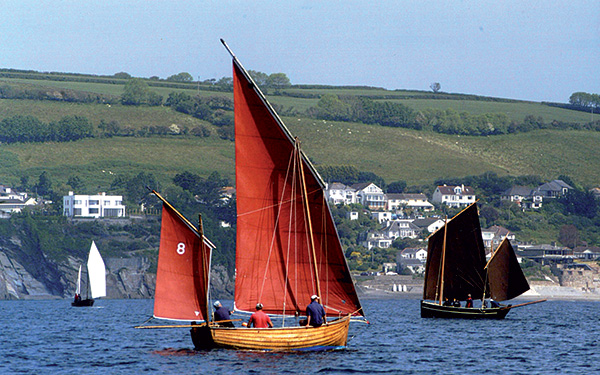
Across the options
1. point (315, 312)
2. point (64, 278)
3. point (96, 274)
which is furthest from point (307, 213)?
point (64, 278)

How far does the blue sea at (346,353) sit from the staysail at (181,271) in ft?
6.43

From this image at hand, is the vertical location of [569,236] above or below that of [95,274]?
above

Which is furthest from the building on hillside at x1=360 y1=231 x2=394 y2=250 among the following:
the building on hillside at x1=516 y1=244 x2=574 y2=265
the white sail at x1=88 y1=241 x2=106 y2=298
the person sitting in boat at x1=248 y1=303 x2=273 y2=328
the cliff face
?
the person sitting in boat at x1=248 y1=303 x2=273 y2=328

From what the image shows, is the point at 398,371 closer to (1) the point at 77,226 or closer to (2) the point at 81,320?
(2) the point at 81,320

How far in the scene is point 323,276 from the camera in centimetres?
3819

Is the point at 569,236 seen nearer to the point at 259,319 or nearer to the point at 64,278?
the point at 64,278

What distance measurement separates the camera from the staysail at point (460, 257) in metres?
72.5

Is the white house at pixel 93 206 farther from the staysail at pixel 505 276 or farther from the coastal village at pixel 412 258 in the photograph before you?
the staysail at pixel 505 276

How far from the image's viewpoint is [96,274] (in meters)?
116

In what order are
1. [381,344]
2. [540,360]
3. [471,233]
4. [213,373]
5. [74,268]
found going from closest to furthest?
[213,373], [540,360], [381,344], [471,233], [74,268]

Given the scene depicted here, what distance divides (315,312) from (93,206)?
15807 cm

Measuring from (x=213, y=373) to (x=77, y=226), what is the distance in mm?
143255

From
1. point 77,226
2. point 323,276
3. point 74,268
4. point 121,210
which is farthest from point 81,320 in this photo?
point 121,210

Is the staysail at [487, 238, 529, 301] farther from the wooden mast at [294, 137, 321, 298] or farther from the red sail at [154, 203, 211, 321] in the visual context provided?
the red sail at [154, 203, 211, 321]
